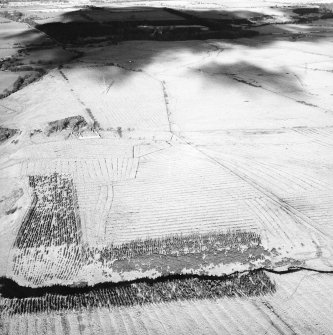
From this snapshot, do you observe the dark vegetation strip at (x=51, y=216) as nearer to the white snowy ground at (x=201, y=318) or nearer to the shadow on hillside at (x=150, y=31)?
the white snowy ground at (x=201, y=318)

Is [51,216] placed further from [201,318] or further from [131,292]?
[201,318]

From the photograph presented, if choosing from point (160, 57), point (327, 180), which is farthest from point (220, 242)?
point (160, 57)

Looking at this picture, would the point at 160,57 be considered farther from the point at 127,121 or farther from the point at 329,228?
the point at 329,228

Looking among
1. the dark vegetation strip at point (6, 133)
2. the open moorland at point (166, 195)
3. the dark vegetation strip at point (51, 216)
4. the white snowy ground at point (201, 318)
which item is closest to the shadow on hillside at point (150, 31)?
the open moorland at point (166, 195)

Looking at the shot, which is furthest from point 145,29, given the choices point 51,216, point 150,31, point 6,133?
point 51,216

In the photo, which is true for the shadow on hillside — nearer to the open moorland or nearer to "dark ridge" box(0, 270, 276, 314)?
the open moorland
